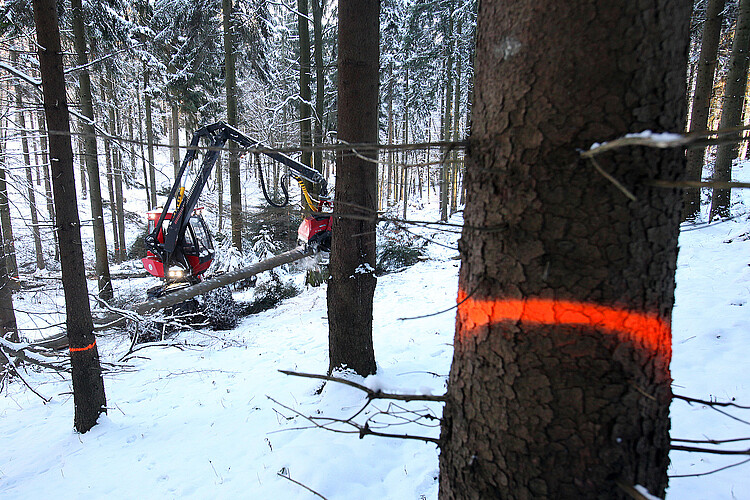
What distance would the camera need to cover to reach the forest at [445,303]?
990mm

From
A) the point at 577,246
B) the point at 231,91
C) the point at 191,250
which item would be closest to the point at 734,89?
the point at 577,246

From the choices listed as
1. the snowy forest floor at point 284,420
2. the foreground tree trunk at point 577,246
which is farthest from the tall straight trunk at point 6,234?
the foreground tree trunk at point 577,246

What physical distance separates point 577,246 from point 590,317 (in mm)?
198

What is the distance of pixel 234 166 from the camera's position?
39.7ft

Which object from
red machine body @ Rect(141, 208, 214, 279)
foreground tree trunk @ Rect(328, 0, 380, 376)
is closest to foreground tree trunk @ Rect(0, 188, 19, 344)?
red machine body @ Rect(141, 208, 214, 279)

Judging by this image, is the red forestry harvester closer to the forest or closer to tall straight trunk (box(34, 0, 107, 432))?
the forest

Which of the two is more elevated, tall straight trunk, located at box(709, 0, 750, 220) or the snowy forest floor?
tall straight trunk, located at box(709, 0, 750, 220)

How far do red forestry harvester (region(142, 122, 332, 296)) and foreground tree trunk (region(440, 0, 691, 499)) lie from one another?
708 centimetres

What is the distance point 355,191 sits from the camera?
4309mm

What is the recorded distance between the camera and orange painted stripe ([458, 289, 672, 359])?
3.30 feet

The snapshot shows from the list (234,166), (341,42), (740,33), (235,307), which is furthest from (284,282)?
(740,33)

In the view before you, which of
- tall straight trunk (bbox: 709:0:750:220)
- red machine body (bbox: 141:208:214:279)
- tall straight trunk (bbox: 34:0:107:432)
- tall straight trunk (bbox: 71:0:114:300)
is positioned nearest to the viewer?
tall straight trunk (bbox: 34:0:107:432)

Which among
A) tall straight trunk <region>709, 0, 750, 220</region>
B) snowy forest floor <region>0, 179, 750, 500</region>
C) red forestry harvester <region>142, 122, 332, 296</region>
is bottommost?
snowy forest floor <region>0, 179, 750, 500</region>

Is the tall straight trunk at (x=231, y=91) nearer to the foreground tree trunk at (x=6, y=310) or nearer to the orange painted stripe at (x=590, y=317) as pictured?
the foreground tree trunk at (x=6, y=310)
